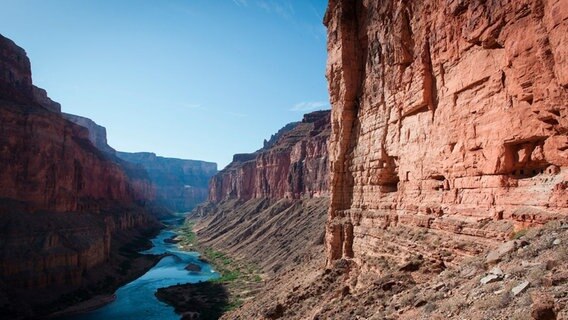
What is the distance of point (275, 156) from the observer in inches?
4540

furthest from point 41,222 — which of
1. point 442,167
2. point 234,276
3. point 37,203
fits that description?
point 442,167

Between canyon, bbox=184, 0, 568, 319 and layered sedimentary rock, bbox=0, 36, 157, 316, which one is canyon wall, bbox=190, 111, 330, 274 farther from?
layered sedimentary rock, bbox=0, 36, 157, 316

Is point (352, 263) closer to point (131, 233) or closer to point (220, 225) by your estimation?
point (131, 233)

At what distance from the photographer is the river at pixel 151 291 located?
41.7m

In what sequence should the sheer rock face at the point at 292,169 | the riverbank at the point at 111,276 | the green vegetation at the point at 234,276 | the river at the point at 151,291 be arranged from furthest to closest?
the sheer rock face at the point at 292,169 → the green vegetation at the point at 234,276 → the riverbank at the point at 111,276 → the river at the point at 151,291

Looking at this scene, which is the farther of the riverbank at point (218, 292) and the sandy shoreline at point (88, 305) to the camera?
the riverbank at point (218, 292)

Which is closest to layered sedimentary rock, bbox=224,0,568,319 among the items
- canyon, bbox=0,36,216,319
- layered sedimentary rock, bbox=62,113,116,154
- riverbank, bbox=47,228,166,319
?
riverbank, bbox=47,228,166,319

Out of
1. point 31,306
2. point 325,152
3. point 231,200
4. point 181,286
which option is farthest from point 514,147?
point 231,200

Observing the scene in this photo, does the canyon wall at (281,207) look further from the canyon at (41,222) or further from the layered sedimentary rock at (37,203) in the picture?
the layered sedimentary rock at (37,203)

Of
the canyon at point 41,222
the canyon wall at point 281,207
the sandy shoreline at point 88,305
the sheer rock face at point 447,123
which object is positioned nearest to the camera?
the sheer rock face at point 447,123

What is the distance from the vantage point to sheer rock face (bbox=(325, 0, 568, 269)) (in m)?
11.5

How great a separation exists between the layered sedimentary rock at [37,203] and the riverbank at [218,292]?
1268cm

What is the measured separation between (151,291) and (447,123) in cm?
4810

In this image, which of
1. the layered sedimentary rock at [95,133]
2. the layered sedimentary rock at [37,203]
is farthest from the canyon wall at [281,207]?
the layered sedimentary rock at [95,133]
